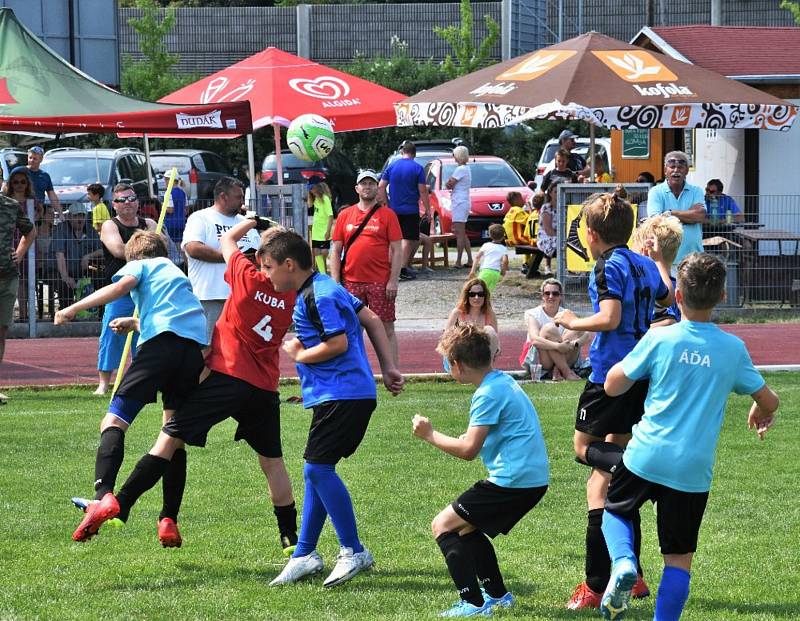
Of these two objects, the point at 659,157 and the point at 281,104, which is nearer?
the point at 281,104

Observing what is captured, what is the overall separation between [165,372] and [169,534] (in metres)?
0.83

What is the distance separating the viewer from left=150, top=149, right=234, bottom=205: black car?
26.1 metres

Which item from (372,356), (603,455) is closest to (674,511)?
(603,455)

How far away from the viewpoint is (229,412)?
6738 mm

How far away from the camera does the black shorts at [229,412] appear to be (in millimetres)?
6668

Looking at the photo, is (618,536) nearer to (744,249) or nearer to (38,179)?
(744,249)

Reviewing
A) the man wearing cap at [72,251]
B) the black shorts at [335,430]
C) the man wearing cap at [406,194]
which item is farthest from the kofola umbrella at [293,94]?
the black shorts at [335,430]

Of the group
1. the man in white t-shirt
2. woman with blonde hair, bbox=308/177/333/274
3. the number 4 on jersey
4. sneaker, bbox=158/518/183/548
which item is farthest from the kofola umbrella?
sneaker, bbox=158/518/183/548

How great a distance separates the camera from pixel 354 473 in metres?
9.07

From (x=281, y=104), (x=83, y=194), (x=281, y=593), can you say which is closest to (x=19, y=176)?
(x=281, y=104)

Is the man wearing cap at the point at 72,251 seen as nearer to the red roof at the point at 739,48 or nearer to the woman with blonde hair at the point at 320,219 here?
the woman with blonde hair at the point at 320,219

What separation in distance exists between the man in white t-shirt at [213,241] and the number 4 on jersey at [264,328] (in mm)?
2583

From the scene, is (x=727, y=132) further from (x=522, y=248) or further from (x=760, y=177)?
(x=522, y=248)

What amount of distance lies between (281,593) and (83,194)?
16866 mm
